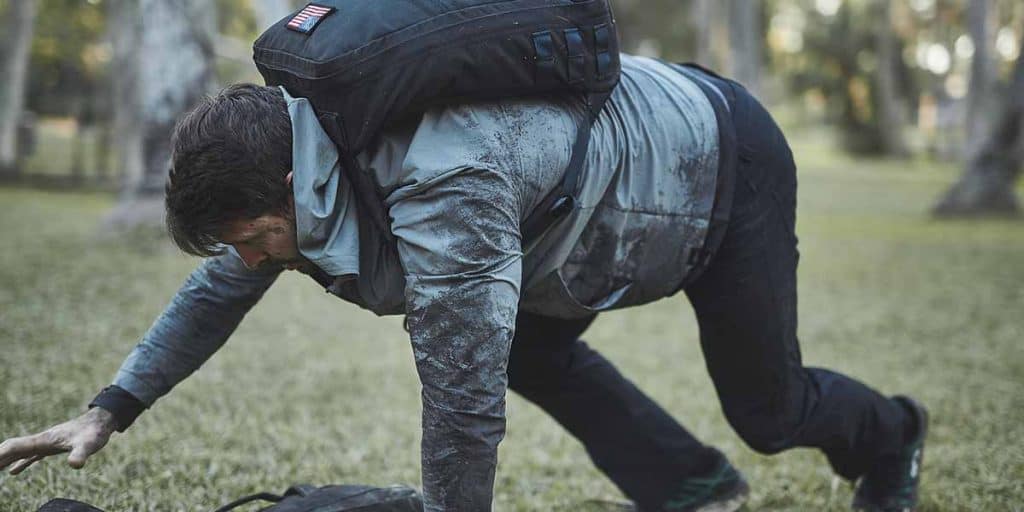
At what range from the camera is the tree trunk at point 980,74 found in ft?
49.8

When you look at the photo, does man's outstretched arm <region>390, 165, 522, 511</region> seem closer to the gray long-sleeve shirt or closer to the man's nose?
the gray long-sleeve shirt

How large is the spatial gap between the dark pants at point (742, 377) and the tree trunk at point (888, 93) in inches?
1321

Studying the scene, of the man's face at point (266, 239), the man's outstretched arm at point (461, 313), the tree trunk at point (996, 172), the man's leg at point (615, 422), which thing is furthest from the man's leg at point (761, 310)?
the tree trunk at point (996, 172)

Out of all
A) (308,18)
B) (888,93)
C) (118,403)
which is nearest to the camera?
(308,18)

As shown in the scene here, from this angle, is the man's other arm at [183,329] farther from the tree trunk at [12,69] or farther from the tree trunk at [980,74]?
the tree trunk at [12,69]

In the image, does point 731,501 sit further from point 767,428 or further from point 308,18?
point 308,18

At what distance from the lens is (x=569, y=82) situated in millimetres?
2223

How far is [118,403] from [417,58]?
43.8 inches

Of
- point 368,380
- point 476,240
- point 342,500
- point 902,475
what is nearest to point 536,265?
point 476,240

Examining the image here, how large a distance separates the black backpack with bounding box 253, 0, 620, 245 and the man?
41mm

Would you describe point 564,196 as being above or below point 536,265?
above

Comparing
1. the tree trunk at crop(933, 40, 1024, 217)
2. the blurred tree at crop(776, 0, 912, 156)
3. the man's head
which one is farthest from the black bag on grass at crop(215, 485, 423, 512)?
the blurred tree at crop(776, 0, 912, 156)

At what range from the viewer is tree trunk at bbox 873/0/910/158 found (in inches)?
1377

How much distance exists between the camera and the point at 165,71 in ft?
32.7
